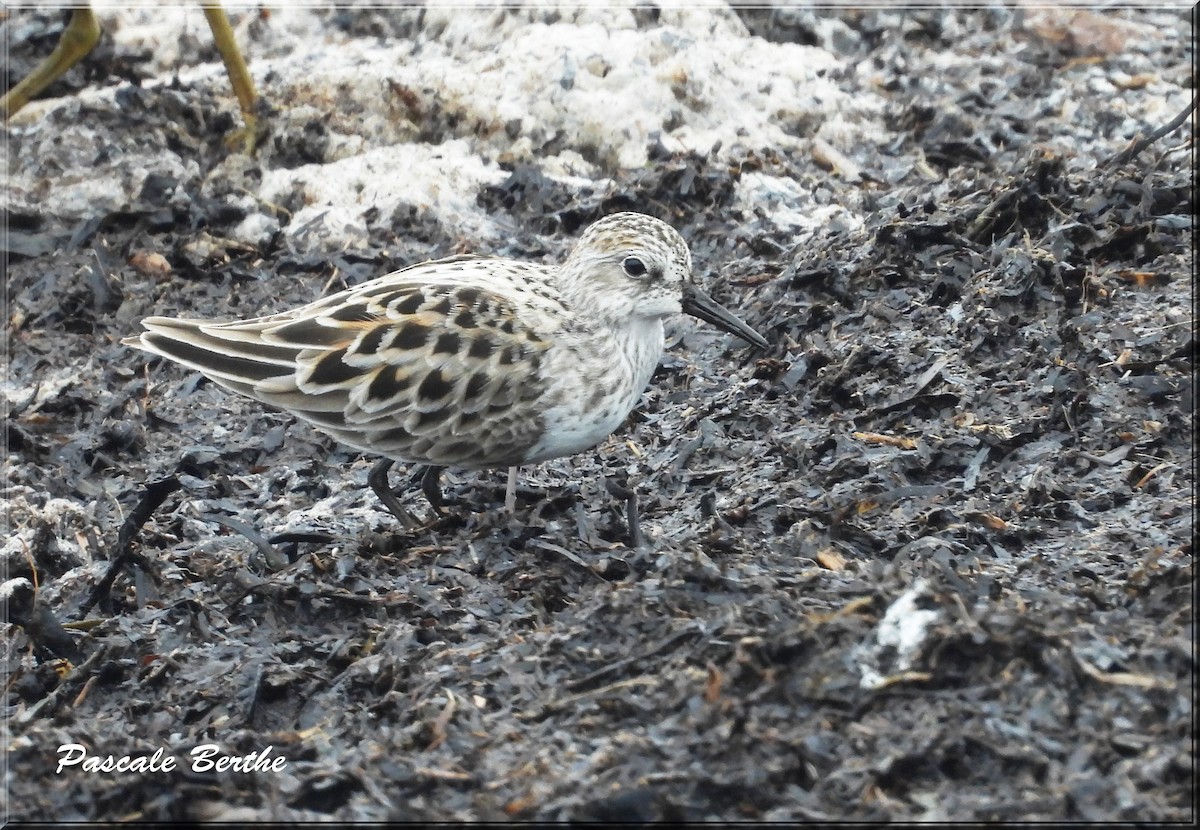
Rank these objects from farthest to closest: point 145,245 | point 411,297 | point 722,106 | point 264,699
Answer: point 722,106, point 145,245, point 411,297, point 264,699

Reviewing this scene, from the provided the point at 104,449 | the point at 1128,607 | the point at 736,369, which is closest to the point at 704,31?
the point at 736,369

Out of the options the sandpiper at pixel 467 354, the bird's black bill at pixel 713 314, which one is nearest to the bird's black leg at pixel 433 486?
the sandpiper at pixel 467 354

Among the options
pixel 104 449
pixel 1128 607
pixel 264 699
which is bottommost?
pixel 104 449

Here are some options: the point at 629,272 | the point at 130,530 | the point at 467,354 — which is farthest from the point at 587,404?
the point at 130,530

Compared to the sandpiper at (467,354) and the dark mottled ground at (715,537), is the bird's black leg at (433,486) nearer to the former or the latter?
the sandpiper at (467,354)

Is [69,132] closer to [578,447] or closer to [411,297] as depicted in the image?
[411,297]

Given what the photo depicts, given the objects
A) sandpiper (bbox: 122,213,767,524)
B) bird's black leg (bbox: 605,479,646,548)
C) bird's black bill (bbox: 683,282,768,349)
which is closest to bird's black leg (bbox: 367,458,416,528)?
sandpiper (bbox: 122,213,767,524)

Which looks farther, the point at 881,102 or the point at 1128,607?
the point at 881,102
